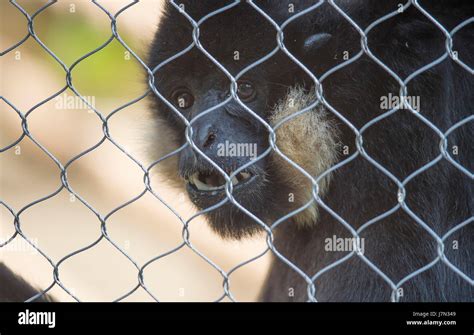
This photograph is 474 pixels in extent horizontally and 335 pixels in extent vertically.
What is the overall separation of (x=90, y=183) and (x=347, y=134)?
5461 millimetres

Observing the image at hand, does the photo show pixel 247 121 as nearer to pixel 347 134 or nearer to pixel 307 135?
pixel 307 135

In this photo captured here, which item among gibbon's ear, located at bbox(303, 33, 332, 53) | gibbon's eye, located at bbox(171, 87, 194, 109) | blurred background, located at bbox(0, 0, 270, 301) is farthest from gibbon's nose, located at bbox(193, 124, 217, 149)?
blurred background, located at bbox(0, 0, 270, 301)

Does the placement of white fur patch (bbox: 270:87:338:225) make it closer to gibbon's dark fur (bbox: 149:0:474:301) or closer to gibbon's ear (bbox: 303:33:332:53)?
gibbon's dark fur (bbox: 149:0:474:301)

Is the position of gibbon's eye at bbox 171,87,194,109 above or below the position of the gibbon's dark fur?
above

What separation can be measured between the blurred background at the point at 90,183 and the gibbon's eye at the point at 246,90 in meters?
3.97

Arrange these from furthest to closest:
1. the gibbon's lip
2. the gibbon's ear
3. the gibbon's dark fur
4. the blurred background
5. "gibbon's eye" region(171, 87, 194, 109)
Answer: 1. the blurred background
2. "gibbon's eye" region(171, 87, 194, 109)
3. the gibbon's lip
4. the gibbon's ear
5. the gibbon's dark fur

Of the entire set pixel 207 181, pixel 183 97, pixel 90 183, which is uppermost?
pixel 90 183

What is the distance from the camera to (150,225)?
759 centimetres

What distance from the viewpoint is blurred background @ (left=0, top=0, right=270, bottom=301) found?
7.20 metres

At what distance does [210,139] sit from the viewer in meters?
2.94

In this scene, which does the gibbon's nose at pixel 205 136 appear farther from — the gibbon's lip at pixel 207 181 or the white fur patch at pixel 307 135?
the white fur patch at pixel 307 135

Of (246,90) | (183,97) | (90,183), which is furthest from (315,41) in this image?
(90,183)

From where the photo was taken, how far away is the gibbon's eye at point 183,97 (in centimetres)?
332
